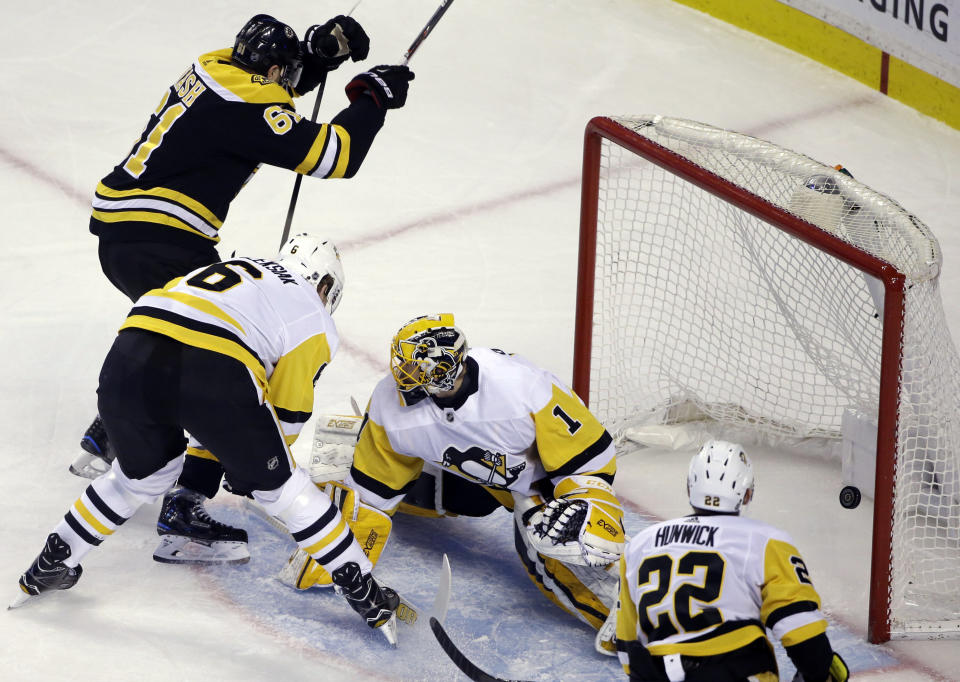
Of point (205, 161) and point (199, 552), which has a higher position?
point (205, 161)

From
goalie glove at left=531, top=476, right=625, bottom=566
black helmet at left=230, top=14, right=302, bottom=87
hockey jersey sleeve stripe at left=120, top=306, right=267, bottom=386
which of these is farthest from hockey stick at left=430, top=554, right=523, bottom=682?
black helmet at left=230, top=14, right=302, bottom=87

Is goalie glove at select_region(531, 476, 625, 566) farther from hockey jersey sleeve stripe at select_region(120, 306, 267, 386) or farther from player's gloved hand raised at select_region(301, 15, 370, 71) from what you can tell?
player's gloved hand raised at select_region(301, 15, 370, 71)

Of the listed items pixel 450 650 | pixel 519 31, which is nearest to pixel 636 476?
pixel 450 650

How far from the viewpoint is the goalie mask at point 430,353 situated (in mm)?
2984

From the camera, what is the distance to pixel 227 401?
2.82 m

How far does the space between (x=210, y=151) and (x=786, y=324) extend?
163 cm

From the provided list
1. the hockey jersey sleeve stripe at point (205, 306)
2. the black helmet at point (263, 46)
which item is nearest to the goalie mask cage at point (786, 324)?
the black helmet at point (263, 46)

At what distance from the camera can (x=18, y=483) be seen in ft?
12.1

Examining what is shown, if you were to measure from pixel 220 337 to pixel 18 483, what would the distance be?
3.78 ft

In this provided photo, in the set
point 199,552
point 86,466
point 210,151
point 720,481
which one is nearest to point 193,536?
point 199,552

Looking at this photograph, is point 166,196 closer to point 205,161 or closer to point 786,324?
point 205,161

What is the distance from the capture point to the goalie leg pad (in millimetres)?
3213

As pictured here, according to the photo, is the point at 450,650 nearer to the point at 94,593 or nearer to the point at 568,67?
the point at 94,593

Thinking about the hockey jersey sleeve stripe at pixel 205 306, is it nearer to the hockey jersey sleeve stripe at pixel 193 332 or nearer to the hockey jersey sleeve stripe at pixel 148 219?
the hockey jersey sleeve stripe at pixel 193 332
